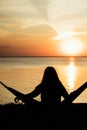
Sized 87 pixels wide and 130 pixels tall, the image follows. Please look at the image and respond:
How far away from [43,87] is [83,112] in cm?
182

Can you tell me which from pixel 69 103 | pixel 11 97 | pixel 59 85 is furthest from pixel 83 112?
pixel 11 97

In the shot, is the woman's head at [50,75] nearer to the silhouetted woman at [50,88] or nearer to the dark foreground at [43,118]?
the silhouetted woman at [50,88]

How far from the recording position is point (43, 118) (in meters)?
8.31

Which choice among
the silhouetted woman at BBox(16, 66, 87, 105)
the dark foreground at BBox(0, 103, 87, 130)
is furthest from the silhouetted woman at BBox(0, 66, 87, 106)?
the dark foreground at BBox(0, 103, 87, 130)

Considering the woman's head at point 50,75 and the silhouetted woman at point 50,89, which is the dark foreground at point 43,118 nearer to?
the silhouetted woman at point 50,89

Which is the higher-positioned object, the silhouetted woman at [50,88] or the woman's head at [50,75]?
the woman's head at [50,75]

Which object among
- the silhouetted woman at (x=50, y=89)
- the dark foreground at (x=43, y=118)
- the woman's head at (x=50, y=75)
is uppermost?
the woman's head at (x=50, y=75)

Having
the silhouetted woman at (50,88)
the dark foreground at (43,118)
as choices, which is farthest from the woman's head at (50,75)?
the dark foreground at (43,118)

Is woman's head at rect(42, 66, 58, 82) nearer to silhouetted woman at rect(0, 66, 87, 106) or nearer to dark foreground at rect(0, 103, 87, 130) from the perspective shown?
silhouetted woman at rect(0, 66, 87, 106)

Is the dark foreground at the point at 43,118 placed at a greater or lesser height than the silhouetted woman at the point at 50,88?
lesser

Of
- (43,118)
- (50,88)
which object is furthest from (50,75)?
(43,118)

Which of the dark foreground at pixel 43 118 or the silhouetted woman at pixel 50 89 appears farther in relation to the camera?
the silhouetted woman at pixel 50 89

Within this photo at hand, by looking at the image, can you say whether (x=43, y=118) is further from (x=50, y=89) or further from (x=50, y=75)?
(x=50, y=75)

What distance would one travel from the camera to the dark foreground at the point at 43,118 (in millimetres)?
7844
